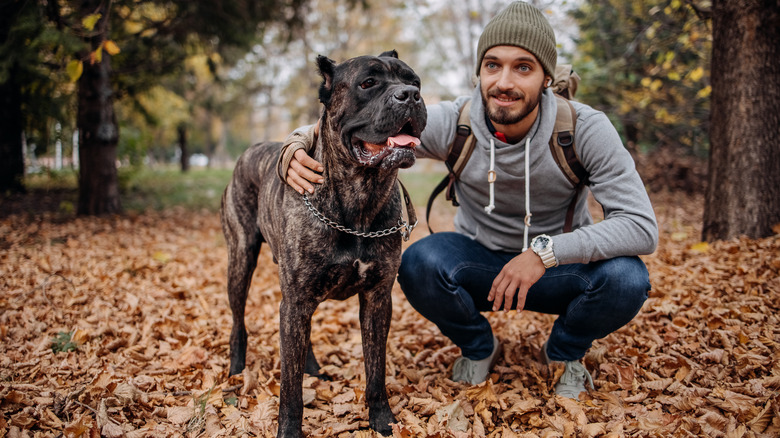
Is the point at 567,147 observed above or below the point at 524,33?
below

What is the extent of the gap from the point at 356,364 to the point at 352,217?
1403 mm

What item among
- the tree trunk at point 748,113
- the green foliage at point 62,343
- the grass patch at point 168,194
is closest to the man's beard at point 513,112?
the tree trunk at point 748,113

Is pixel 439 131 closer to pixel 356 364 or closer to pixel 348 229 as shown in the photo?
pixel 348 229

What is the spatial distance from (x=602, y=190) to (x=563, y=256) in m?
0.45

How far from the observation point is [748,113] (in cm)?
423

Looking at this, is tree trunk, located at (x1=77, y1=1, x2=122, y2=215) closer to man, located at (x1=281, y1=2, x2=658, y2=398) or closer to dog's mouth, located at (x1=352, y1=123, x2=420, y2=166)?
man, located at (x1=281, y1=2, x2=658, y2=398)

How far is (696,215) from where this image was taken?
7.15 m

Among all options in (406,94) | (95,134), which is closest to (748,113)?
(406,94)

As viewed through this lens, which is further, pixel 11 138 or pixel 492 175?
pixel 11 138

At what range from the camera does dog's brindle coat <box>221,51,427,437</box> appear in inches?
83.7

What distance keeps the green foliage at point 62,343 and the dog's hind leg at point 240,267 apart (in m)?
1.06

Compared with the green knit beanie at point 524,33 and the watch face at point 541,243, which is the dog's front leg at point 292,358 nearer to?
the watch face at point 541,243

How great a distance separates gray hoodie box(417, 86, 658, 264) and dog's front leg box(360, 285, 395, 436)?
90cm

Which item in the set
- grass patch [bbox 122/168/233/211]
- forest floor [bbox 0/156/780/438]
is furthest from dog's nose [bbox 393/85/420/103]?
grass patch [bbox 122/168/233/211]
